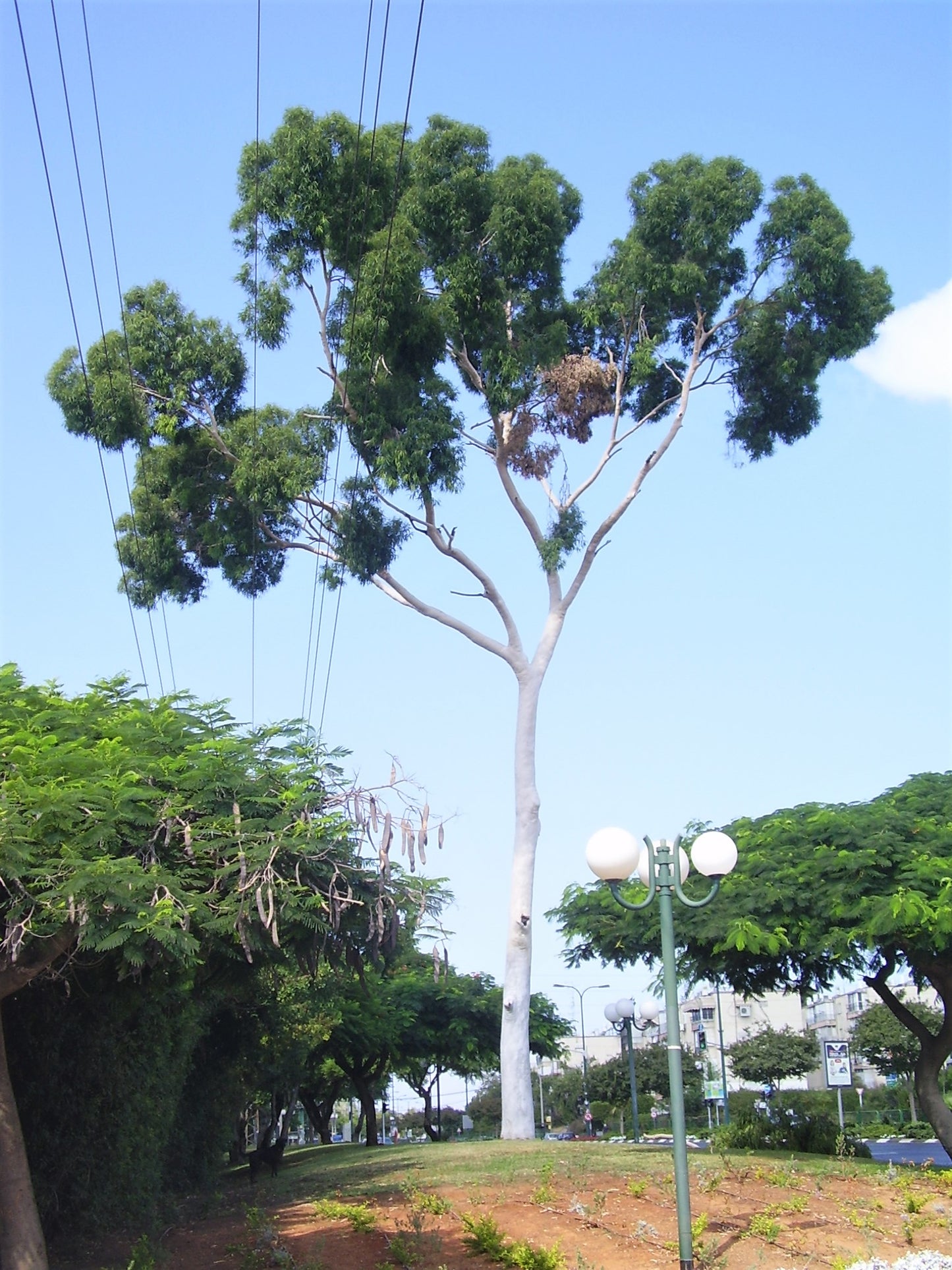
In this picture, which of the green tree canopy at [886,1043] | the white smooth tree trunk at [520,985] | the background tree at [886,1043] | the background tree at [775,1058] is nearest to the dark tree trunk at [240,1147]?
the white smooth tree trunk at [520,985]

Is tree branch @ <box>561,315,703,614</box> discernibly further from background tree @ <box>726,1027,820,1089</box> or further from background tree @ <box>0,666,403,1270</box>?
background tree @ <box>726,1027,820,1089</box>

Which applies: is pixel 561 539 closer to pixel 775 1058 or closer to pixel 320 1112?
pixel 320 1112

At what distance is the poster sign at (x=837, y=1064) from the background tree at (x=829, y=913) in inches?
660

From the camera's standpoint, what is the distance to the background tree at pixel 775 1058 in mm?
68938

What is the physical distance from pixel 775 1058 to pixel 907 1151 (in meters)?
23.7

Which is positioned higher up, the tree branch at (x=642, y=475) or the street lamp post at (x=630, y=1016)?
the tree branch at (x=642, y=475)

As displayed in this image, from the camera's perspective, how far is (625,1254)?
39.9 ft

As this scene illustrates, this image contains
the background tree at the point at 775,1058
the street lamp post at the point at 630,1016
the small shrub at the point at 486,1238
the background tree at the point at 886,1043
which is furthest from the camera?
the background tree at the point at 775,1058

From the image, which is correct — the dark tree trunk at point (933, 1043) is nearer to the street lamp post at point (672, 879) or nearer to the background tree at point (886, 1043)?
the street lamp post at point (672, 879)

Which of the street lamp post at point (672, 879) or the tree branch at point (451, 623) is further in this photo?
the tree branch at point (451, 623)

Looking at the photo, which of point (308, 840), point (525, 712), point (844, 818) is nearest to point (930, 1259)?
point (308, 840)

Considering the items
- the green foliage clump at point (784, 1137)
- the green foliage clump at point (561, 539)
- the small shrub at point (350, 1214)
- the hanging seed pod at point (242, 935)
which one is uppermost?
the green foliage clump at point (561, 539)

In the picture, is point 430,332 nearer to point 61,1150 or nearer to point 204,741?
point 204,741

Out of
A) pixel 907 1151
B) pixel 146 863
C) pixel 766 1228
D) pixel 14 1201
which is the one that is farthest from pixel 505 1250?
pixel 907 1151
